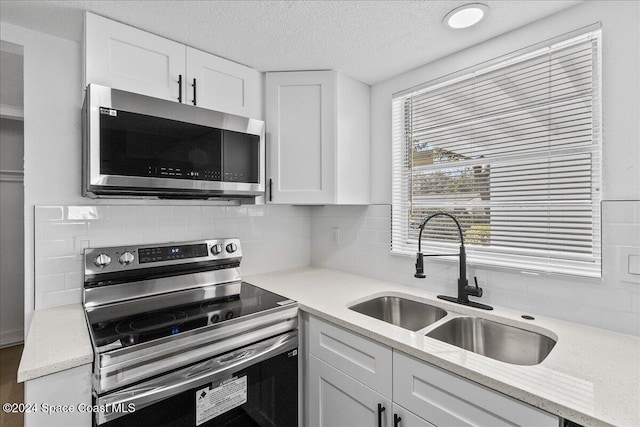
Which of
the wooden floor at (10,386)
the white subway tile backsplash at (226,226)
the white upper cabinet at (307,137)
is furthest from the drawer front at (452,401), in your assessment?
the wooden floor at (10,386)

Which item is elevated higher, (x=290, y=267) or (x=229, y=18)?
(x=229, y=18)

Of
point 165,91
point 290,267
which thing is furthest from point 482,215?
point 165,91

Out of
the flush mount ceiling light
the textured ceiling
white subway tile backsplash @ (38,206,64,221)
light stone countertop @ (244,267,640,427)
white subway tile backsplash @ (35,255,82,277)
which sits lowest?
light stone countertop @ (244,267,640,427)

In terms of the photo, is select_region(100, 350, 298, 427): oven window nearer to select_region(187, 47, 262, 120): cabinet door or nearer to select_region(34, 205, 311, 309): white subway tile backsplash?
select_region(34, 205, 311, 309): white subway tile backsplash

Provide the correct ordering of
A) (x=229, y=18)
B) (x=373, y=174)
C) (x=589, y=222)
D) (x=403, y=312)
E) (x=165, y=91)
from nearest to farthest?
(x=589, y=222), (x=229, y=18), (x=165, y=91), (x=403, y=312), (x=373, y=174)

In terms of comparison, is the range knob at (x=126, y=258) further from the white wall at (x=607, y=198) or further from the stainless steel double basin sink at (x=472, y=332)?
the white wall at (x=607, y=198)

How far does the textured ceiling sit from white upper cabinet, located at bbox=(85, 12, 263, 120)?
0.17 feet

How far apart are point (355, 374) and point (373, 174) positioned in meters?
1.27

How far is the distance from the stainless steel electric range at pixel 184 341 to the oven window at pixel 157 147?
1.54 ft

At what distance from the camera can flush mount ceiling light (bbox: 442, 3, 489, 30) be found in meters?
1.30

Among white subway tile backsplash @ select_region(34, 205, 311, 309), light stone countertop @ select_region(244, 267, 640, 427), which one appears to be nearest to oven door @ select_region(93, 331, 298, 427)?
light stone countertop @ select_region(244, 267, 640, 427)

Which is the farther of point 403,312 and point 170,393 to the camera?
point 403,312

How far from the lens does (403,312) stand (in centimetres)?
176

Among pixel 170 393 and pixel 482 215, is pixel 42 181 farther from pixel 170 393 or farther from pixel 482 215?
pixel 482 215
